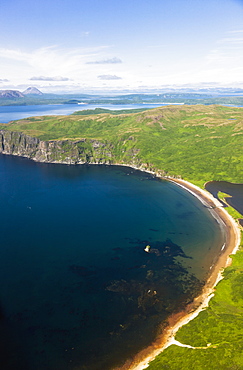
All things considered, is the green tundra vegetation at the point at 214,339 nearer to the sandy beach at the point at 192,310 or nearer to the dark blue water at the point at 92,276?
the sandy beach at the point at 192,310

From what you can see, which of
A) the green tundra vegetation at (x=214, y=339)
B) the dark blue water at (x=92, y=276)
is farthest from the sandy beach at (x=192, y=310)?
the dark blue water at (x=92, y=276)

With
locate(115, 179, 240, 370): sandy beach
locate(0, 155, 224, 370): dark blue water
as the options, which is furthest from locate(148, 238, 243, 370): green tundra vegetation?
locate(0, 155, 224, 370): dark blue water

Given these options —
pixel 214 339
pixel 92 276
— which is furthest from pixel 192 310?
pixel 92 276

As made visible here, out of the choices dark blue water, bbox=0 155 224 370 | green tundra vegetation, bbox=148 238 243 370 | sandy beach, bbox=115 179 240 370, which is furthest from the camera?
dark blue water, bbox=0 155 224 370

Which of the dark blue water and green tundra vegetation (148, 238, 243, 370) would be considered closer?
green tundra vegetation (148, 238, 243, 370)

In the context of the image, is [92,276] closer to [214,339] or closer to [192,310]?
[192,310]

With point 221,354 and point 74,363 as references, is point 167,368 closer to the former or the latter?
point 221,354

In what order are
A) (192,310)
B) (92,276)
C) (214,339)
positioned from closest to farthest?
1. (214,339)
2. (192,310)
3. (92,276)

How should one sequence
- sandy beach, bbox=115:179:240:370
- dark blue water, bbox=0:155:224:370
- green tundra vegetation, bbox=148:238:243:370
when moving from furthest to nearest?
dark blue water, bbox=0:155:224:370, sandy beach, bbox=115:179:240:370, green tundra vegetation, bbox=148:238:243:370

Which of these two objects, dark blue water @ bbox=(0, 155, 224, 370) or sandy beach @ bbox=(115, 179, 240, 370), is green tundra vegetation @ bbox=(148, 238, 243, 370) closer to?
sandy beach @ bbox=(115, 179, 240, 370)
